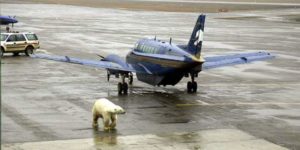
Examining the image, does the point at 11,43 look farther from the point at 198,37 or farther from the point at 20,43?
the point at 198,37

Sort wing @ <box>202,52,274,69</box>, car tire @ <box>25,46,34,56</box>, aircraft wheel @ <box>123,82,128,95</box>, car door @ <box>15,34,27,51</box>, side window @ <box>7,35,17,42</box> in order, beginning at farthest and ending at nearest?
car tire @ <box>25,46,34,56</box>, car door @ <box>15,34,27,51</box>, side window @ <box>7,35,17,42</box>, wing @ <box>202,52,274,69</box>, aircraft wheel @ <box>123,82,128,95</box>

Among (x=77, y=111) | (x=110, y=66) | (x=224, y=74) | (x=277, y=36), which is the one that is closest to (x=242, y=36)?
(x=277, y=36)

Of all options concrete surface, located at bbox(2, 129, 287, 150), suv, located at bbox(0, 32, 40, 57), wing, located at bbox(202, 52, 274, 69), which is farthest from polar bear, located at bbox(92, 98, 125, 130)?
suv, located at bbox(0, 32, 40, 57)

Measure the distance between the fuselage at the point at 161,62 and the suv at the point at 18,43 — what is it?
59.0 ft

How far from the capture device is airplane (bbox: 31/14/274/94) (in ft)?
94.5

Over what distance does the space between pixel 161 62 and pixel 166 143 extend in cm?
1039

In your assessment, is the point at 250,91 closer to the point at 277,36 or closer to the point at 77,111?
the point at 77,111

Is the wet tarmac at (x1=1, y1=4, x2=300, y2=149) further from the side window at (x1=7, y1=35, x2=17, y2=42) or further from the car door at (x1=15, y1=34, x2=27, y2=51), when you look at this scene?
the side window at (x1=7, y1=35, x2=17, y2=42)

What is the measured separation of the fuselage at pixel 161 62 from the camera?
28562mm

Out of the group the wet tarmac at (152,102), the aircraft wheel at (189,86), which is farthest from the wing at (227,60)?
the wet tarmac at (152,102)

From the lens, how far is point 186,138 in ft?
67.9

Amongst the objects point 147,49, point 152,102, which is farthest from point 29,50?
point 152,102

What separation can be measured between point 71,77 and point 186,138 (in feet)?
56.6

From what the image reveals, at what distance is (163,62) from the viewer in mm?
29531
